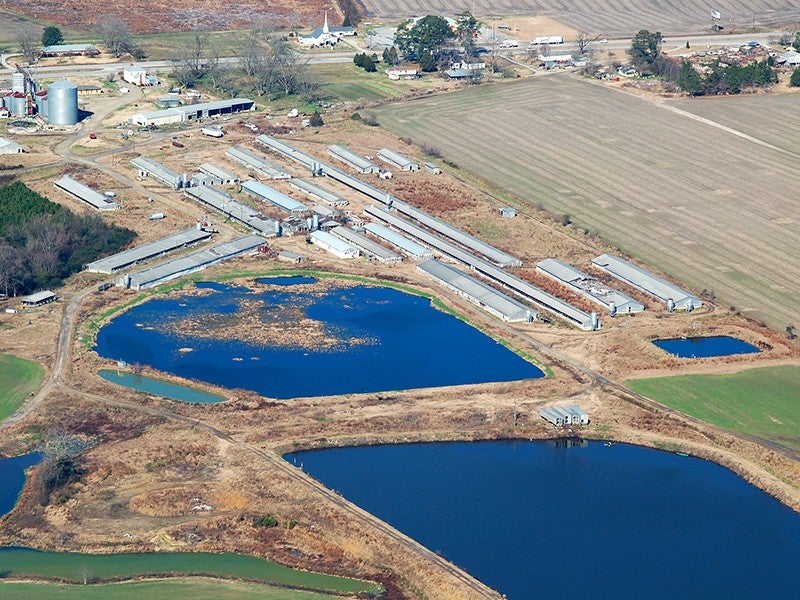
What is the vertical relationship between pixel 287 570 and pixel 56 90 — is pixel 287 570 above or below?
below

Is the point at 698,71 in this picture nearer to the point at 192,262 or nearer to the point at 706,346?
the point at 706,346

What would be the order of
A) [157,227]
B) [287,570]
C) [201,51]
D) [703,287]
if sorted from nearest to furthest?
1. [287,570]
2. [703,287]
3. [157,227]
4. [201,51]

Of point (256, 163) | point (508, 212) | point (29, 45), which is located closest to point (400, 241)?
→ point (508, 212)

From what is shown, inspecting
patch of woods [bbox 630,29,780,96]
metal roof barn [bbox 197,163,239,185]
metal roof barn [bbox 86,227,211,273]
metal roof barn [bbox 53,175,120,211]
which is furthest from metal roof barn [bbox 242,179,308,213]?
patch of woods [bbox 630,29,780,96]

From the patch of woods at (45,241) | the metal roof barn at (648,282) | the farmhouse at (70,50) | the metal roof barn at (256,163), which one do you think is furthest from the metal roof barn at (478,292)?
the farmhouse at (70,50)

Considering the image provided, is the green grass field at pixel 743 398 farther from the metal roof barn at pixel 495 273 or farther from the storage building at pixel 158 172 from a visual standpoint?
the storage building at pixel 158 172

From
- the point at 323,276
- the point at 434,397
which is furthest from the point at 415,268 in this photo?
the point at 434,397

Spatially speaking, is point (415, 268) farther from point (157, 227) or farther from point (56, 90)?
point (56, 90)
